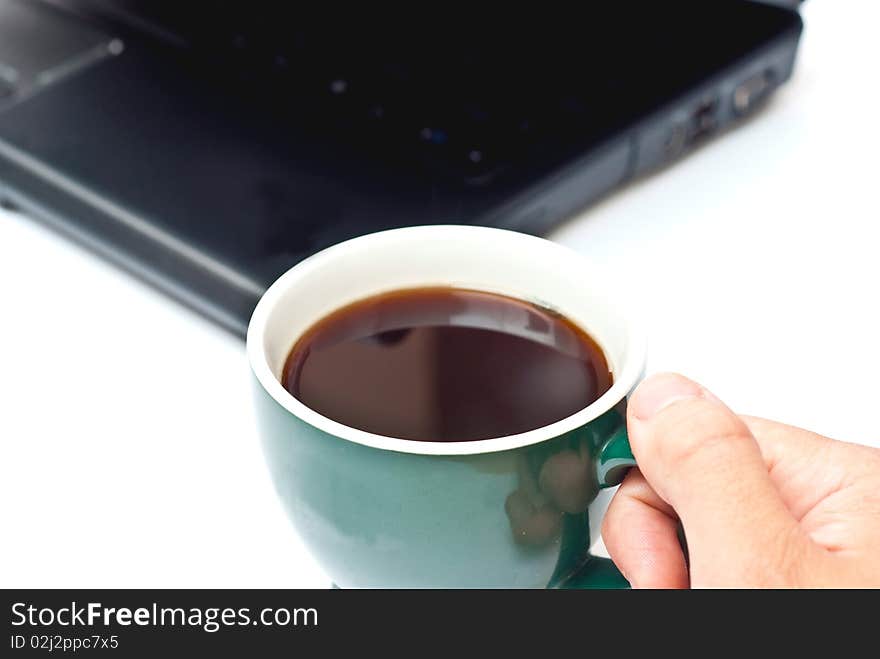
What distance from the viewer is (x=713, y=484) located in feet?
1.06

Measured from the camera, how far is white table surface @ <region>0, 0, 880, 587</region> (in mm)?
482

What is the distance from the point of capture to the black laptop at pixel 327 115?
0.58 m

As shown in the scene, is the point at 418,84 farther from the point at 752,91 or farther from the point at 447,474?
the point at 447,474

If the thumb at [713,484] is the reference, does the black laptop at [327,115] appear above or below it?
above

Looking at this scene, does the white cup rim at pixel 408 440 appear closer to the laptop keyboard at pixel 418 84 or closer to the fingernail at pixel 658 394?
the fingernail at pixel 658 394

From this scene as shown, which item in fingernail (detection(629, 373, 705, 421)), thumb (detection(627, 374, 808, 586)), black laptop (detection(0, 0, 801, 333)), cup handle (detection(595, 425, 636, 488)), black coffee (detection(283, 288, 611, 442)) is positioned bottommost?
thumb (detection(627, 374, 808, 586))

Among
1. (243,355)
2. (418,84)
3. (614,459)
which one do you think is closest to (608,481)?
(614,459)

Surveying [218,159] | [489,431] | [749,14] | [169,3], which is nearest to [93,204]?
[218,159]

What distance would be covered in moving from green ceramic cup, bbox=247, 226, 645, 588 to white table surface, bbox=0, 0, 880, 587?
0.36 feet

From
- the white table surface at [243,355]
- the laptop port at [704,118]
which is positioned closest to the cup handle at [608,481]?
the white table surface at [243,355]

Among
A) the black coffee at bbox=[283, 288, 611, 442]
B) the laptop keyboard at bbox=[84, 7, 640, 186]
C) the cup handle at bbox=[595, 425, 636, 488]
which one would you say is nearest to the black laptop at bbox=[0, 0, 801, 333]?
the laptop keyboard at bbox=[84, 7, 640, 186]

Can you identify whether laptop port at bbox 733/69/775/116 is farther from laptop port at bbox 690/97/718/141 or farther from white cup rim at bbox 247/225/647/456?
white cup rim at bbox 247/225/647/456
